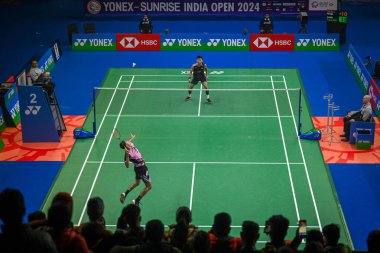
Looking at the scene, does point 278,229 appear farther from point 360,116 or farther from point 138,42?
point 138,42

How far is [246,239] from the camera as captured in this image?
30.2 feet

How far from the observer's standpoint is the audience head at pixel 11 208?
8.12 meters

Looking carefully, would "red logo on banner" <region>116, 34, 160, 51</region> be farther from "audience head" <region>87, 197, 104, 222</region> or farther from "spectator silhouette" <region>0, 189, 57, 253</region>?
"spectator silhouette" <region>0, 189, 57, 253</region>

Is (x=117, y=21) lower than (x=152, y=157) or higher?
higher

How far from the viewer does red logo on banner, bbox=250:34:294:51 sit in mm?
30984

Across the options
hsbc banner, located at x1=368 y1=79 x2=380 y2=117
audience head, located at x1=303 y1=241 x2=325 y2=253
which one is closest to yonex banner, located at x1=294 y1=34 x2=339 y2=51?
hsbc banner, located at x1=368 y1=79 x2=380 y2=117

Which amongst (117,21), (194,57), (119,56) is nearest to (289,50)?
(194,57)

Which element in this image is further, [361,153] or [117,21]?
[117,21]

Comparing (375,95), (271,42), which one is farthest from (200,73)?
(271,42)

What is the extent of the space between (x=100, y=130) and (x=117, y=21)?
627 inches

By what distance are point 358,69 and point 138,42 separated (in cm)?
1039

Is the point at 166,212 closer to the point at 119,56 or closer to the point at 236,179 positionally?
the point at 236,179

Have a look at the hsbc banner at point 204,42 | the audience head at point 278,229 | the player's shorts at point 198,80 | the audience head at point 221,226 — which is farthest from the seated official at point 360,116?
the audience head at point 221,226

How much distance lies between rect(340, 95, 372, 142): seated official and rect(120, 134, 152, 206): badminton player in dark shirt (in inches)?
293
